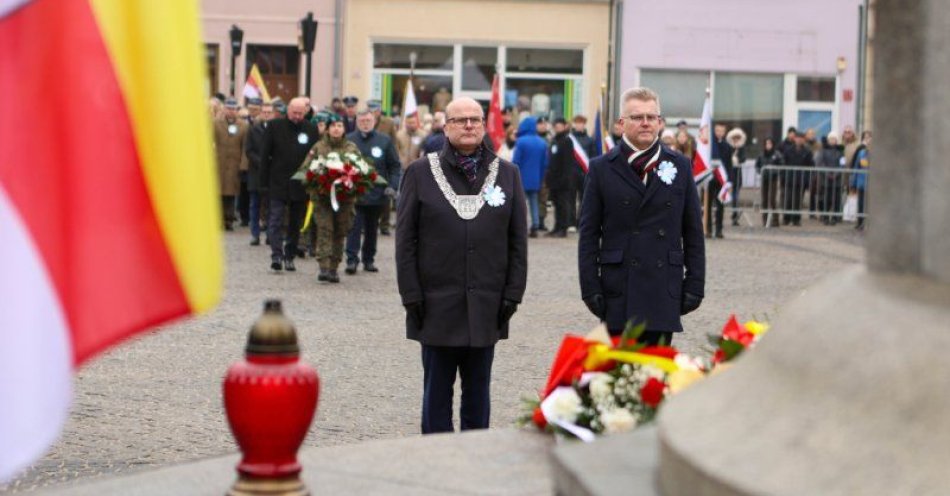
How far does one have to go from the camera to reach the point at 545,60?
41.0 metres

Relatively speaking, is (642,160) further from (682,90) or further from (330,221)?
(682,90)

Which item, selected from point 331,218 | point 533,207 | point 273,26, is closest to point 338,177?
point 331,218

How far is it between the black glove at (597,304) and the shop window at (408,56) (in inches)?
1257

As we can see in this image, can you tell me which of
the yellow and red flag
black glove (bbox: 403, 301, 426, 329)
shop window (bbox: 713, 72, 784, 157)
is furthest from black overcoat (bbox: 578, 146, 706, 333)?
shop window (bbox: 713, 72, 784, 157)

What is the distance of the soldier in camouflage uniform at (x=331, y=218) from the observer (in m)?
18.9

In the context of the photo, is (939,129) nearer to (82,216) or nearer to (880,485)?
(880,485)

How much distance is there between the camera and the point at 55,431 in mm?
3199

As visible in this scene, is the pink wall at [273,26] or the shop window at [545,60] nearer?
the pink wall at [273,26]

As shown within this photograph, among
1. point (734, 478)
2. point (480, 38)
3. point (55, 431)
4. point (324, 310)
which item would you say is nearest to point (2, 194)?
point (55, 431)

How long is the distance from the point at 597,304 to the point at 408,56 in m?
32.2

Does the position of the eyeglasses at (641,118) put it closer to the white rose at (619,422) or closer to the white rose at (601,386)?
the white rose at (601,386)

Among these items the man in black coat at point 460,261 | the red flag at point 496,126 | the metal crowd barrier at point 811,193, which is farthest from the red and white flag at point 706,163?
the man in black coat at point 460,261

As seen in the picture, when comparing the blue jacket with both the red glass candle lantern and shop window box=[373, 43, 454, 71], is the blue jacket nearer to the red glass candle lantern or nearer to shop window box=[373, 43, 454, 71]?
shop window box=[373, 43, 454, 71]

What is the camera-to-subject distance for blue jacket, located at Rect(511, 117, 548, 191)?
2778 centimetres
